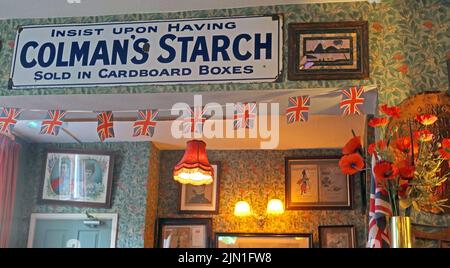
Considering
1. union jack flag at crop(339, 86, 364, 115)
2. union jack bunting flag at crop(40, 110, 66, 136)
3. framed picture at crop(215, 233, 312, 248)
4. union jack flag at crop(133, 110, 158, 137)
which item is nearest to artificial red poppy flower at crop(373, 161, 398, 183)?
union jack flag at crop(339, 86, 364, 115)

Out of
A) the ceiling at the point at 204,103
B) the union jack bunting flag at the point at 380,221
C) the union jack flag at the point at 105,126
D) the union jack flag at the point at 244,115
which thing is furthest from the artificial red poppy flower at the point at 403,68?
the union jack flag at the point at 105,126

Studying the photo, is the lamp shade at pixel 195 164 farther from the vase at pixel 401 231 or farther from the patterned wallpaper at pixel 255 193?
the vase at pixel 401 231

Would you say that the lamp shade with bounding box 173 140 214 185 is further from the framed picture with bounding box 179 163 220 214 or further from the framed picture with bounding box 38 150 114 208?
the framed picture with bounding box 38 150 114 208

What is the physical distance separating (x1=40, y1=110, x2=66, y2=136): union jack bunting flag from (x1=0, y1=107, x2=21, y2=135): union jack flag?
0.67ft

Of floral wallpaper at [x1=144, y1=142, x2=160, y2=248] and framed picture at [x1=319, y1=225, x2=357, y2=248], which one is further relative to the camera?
floral wallpaper at [x1=144, y1=142, x2=160, y2=248]

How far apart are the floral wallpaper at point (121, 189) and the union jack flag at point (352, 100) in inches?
124

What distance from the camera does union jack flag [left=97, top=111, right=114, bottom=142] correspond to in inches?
148

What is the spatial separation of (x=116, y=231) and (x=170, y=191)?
769mm

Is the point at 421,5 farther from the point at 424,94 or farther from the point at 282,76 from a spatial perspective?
the point at 282,76

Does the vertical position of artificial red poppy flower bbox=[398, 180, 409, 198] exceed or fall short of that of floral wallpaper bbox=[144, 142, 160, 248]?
it falls short

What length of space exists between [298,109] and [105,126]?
128 centimetres

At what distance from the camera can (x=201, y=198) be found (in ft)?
20.4
